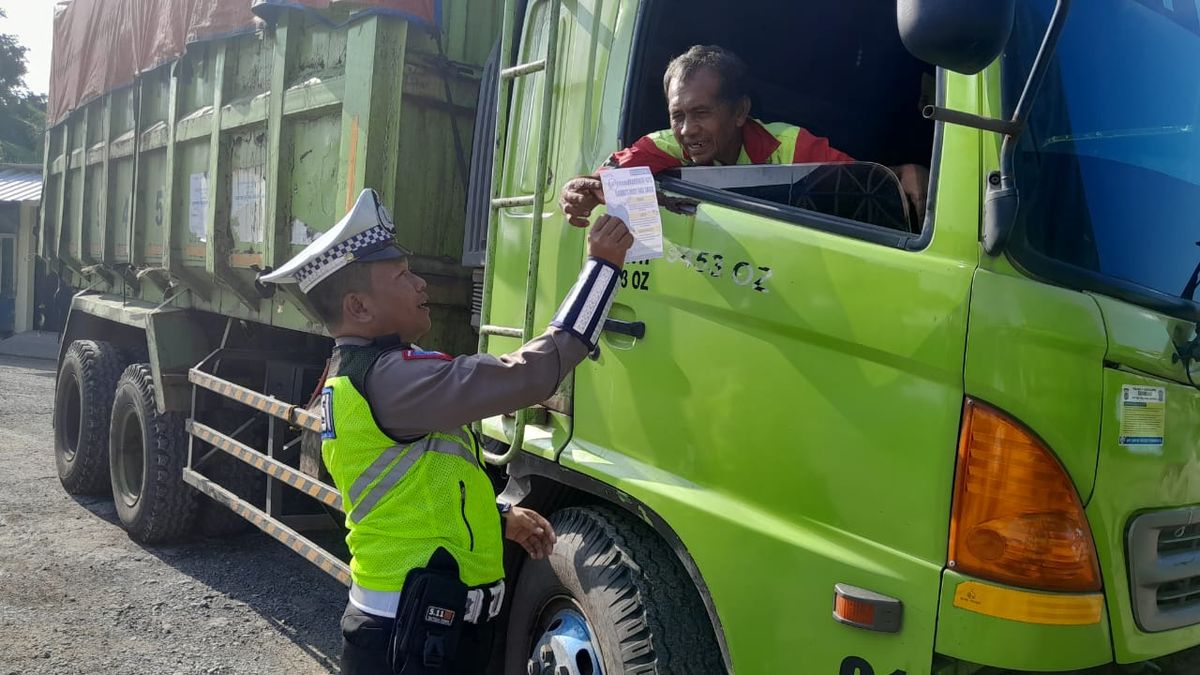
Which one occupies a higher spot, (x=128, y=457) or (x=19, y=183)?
(x=19, y=183)

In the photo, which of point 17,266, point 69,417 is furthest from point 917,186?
point 17,266

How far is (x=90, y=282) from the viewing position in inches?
290

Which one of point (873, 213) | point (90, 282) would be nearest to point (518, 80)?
point (873, 213)

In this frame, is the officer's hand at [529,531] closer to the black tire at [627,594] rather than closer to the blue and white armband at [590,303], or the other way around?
the black tire at [627,594]

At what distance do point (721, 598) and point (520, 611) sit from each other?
801mm

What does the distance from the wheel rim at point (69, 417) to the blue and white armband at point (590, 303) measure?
616 centimetres

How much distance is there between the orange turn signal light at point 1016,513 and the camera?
1.68 meters

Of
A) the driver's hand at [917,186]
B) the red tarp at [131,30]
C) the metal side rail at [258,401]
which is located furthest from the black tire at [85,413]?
the driver's hand at [917,186]

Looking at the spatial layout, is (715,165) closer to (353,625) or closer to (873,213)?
(873,213)

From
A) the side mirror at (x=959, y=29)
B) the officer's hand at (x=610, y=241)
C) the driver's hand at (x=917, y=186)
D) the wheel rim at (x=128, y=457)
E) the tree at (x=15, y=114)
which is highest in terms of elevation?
the tree at (x=15, y=114)

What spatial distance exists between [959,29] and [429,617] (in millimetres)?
1588

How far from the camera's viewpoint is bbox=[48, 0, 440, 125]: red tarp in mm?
3949

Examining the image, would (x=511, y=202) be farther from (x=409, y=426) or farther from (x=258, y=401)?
(x=258, y=401)

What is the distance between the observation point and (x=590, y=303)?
77.9 inches
